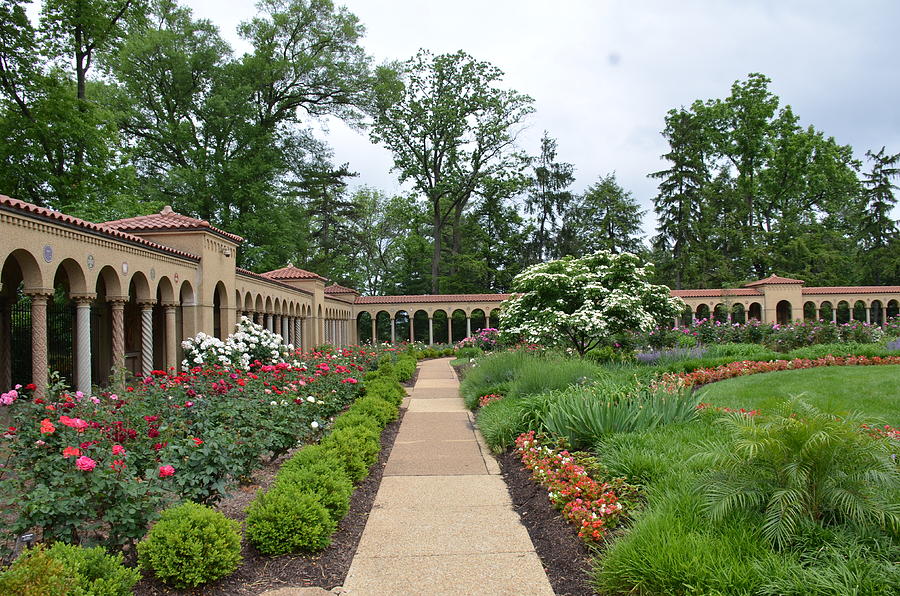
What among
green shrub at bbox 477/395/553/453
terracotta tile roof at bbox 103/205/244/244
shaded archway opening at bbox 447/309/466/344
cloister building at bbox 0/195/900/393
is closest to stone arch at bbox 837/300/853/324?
shaded archway opening at bbox 447/309/466/344

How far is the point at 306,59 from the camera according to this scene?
2809cm

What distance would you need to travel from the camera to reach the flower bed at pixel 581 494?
4.15 meters

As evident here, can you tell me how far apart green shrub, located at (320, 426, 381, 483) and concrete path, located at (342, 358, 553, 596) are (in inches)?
11.5

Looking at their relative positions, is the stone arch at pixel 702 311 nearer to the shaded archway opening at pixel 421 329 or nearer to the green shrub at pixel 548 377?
the shaded archway opening at pixel 421 329

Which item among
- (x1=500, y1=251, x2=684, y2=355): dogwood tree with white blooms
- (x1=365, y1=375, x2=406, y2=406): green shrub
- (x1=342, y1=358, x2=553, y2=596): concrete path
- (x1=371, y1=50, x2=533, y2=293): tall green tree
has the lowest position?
(x1=342, y1=358, x2=553, y2=596): concrete path

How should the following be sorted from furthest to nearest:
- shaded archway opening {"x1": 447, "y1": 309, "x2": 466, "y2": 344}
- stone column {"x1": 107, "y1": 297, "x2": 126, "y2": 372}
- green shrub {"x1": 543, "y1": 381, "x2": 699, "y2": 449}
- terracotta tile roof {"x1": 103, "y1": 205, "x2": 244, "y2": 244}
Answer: shaded archway opening {"x1": 447, "y1": 309, "x2": 466, "y2": 344}
terracotta tile roof {"x1": 103, "y1": 205, "x2": 244, "y2": 244}
stone column {"x1": 107, "y1": 297, "x2": 126, "y2": 372}
green shrub {"x1": 543, "y1": 381, "x2": 699, "y2": 449}

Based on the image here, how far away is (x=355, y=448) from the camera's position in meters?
6.11

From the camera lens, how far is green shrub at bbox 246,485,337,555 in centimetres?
399

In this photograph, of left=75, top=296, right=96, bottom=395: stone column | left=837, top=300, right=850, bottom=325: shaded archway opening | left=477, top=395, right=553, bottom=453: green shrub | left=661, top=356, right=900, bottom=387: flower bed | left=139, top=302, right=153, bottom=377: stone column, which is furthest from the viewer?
left=837, top=300, right=850, bottom=325: shaded archway opening

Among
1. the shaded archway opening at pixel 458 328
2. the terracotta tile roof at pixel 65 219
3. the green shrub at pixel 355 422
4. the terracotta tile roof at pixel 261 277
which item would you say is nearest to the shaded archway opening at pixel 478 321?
the shaded archway opening at pixel 458 328

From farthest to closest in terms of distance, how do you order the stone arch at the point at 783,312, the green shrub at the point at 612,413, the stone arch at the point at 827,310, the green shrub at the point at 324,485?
the stone arch at the point at 827,310
the stone arch at the point at 783,312
the green shrub at the point at 612,413
the green shrub at the point at 324,485

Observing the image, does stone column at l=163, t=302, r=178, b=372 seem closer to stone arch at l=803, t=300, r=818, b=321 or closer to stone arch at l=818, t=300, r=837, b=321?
stone arch at l=818, t=300, r=837, b=321

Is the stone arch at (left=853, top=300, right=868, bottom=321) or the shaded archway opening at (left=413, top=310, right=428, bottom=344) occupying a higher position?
the stone arch at (left=853, top=300, right=868, bottom=321)

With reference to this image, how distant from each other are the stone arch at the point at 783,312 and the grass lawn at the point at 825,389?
25.7m
